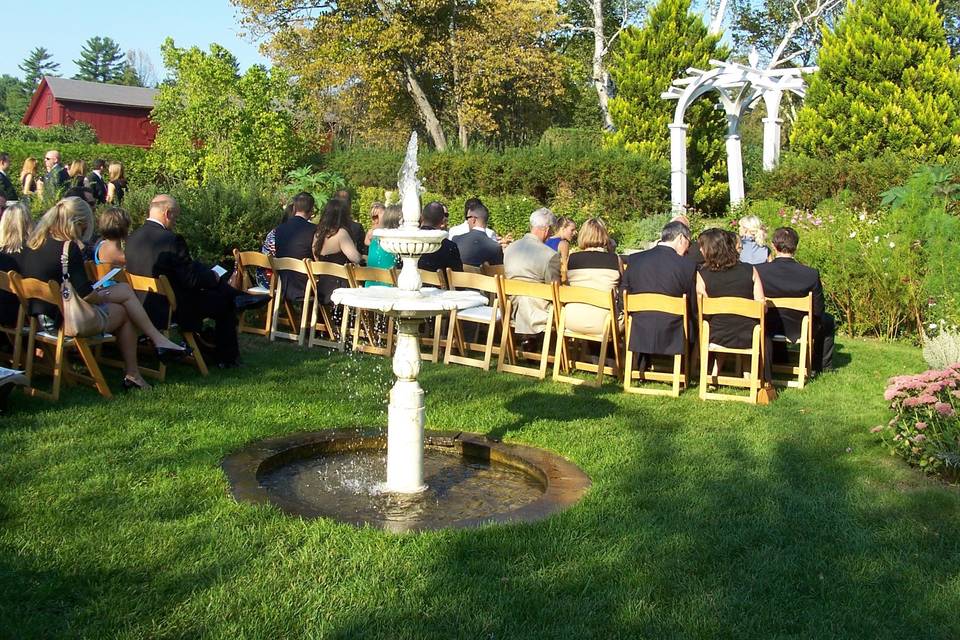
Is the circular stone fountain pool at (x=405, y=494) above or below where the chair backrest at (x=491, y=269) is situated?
below

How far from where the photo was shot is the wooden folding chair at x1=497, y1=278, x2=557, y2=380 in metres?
7.73

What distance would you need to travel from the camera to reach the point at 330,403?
6.64 m

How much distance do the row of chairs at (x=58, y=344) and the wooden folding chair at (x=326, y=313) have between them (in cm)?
139

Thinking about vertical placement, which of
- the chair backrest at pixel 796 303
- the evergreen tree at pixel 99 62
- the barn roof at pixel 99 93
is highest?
the evergreen tree at pixel 99 62

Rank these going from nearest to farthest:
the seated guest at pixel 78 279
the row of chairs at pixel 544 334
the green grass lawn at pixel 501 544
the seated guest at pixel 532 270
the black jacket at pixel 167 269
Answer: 1. the green grass lawn at pixel 501 544
2. the seated guest at pixel 78 279
3. the row of chairs at pixel 544 334
4. the black jacket at pixel 167 269
5. the seated guest at pixel 532 270

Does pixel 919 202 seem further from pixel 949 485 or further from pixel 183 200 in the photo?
pixel 183 200

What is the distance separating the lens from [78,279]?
6.45 meters

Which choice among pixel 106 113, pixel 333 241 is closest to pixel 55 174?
pixel 333 241

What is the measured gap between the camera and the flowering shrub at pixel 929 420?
207 inches

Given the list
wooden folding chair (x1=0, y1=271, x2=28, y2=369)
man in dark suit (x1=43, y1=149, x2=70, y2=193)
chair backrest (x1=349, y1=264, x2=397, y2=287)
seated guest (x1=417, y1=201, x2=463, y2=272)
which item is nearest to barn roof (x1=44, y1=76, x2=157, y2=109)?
man in dark suit (x1=43, y1=149, x2=70, y2=193)

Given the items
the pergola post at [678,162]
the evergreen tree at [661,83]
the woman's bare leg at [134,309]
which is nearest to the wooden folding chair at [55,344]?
the woman's bare leg at [134,309]

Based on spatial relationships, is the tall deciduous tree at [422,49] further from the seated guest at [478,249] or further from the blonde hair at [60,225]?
the blonde hair at [60,225]

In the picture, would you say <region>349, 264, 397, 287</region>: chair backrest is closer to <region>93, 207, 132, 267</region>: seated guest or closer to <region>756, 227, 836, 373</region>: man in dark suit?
<region>93, 207, 132, 267</region>: seated guest

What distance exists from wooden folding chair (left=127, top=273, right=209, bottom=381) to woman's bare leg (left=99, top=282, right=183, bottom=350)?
18cm
